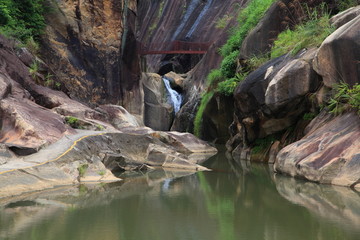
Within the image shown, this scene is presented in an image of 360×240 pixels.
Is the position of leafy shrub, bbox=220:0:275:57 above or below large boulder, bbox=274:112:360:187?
above

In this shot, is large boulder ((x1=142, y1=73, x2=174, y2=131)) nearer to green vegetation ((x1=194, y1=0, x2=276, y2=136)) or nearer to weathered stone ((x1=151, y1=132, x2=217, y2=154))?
green vegetation ((x1=194, y1=0, x2=276, y2=136))

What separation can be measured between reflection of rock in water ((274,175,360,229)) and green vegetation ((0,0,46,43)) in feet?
44.6

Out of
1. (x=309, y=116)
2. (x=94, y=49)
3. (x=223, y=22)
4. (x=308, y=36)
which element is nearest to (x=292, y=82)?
(x=309, y=116)

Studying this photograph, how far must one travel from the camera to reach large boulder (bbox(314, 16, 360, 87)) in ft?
29.4

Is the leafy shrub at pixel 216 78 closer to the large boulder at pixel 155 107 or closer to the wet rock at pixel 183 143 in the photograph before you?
the wet rock at pixel 183 143

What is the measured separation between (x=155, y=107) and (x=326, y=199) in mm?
22980

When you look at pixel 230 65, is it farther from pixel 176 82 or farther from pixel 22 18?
pixel 176 82

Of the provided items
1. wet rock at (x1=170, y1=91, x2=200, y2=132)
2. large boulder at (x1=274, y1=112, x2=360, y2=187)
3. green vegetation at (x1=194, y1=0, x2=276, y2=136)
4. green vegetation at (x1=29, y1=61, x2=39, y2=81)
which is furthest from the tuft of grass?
large boulder at (x1=274, y1=112, x2=360, y2=187)

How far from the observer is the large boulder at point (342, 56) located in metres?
8.97

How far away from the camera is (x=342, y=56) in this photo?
925 centimetres

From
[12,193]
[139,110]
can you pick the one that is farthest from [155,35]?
[12,193]

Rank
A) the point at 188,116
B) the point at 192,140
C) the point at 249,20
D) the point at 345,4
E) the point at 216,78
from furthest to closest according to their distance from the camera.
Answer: the point at 188,116, the point at 216,78, the point at 192,140, the point at 249,20, the point at 345,4

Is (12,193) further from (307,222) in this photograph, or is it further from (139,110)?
(139,110)

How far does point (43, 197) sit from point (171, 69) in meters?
34.1
